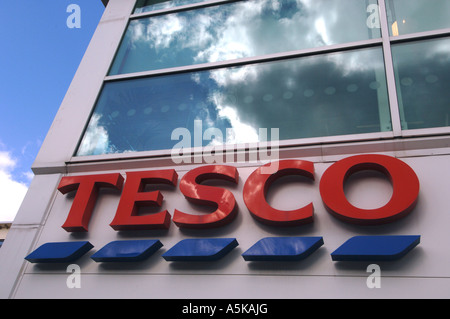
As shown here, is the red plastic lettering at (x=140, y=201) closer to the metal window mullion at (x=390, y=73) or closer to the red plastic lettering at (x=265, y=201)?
the red plastic lettering at (x=265, y=201)

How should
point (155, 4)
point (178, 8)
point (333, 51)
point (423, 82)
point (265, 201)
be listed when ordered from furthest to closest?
point (155, 4), point (178, 8), point (333, 51), point (423, 82), point (265, 201)

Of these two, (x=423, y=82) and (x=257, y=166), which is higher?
(x=423, y=82)

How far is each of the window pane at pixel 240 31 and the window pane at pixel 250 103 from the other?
0.42 metres

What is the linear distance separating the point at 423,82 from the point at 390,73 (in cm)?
44

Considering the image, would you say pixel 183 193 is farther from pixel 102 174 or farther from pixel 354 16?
pixel 354 16

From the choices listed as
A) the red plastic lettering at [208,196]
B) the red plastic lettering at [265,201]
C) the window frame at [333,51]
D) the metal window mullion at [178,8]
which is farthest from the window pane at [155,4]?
the red plastic lettering at [265,201]

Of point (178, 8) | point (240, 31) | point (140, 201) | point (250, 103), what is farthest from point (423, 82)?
point (178, 8)

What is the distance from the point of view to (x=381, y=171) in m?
4.42

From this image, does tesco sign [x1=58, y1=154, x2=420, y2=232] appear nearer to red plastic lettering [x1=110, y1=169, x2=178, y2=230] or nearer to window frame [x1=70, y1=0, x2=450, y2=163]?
red plastic lettering [x1=110, y1=169, x2=178, y2=230]

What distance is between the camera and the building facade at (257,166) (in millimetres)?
3982

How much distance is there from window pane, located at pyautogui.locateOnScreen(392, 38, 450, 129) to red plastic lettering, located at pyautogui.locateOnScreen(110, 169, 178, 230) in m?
3.22

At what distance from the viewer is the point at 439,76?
5098 millimetres

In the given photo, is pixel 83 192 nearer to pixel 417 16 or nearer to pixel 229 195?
pixel 229 195
